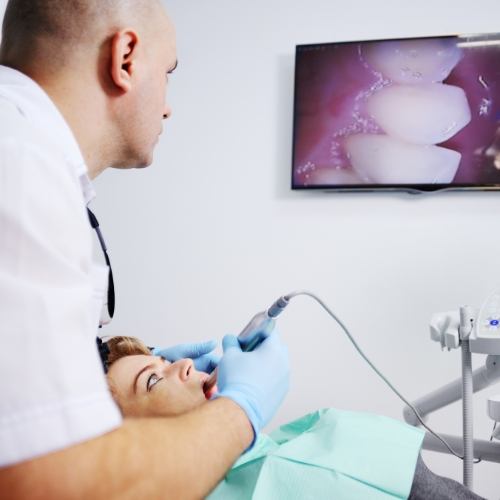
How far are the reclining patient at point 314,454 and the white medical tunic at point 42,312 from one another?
2.00 ft

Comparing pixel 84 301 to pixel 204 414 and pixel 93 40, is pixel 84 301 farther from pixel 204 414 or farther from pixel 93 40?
pixel 93 40

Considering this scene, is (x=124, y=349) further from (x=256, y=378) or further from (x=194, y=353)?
(x=256, y=378)

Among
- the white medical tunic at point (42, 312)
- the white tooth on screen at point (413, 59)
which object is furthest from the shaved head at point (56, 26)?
the white tooth on screen at point (413, 59)

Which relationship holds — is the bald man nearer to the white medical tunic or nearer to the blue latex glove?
the white medical tunic

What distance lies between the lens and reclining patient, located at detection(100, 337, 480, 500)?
101cm

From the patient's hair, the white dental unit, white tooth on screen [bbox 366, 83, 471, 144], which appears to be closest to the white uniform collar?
the patient's hair

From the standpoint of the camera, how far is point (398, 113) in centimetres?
189

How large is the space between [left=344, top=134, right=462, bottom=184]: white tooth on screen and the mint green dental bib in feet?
3.26

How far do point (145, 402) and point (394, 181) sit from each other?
1.20m

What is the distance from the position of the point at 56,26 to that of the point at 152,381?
80cm

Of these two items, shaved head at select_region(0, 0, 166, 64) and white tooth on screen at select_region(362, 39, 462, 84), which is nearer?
shaved head at select_region(0, 0, 166, 64)

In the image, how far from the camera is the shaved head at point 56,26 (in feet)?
2.83

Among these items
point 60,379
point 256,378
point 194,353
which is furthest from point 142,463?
point 194,353

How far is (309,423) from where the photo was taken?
52.9 inches
